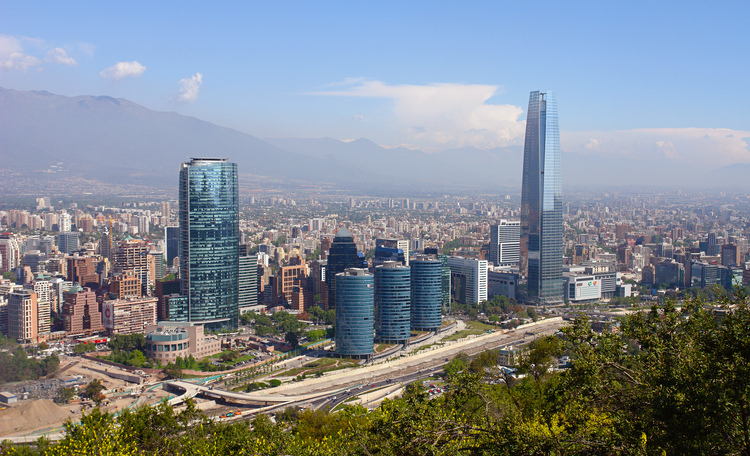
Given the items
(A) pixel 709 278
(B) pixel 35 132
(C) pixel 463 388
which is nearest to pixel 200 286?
(C) pixel 463 388

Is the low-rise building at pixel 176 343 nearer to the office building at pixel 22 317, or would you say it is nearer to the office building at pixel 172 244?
the office building at pixel 22 317

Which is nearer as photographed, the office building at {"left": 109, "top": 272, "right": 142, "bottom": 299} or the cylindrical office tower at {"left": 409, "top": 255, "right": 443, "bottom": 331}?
the cylindrical office tower at {"left": 409, "top": 255, "right": 443, "bottom": 331}

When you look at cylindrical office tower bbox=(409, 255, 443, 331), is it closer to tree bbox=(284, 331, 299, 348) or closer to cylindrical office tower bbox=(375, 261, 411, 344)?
cylindrical office tower bbox=(375, 261, 411, 344)

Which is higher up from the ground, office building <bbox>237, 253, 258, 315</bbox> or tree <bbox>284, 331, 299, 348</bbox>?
office building <bbox>237, 253, 258, 315</bbox>

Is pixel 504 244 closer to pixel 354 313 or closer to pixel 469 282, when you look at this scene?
pixel 469 282

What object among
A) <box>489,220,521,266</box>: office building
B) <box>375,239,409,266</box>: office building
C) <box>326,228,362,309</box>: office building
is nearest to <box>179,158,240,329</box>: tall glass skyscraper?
<box>326,228,362,309</box>: office building

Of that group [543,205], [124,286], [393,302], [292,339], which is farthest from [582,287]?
[124,286]

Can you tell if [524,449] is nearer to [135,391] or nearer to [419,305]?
[135,391]
